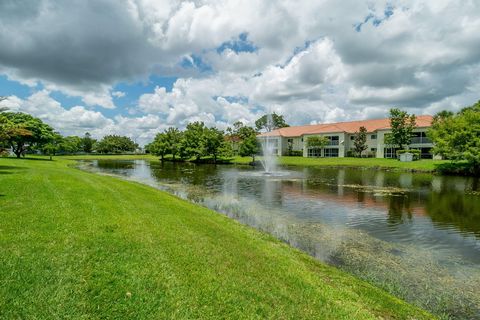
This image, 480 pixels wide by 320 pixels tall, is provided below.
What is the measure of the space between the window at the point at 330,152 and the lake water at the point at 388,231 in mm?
50944

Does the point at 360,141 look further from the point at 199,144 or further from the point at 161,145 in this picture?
the point at 161,145

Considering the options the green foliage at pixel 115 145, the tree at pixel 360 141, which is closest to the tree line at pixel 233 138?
the tree at pixel 360 141

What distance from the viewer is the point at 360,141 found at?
67750 millimetres

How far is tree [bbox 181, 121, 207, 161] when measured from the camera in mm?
68312

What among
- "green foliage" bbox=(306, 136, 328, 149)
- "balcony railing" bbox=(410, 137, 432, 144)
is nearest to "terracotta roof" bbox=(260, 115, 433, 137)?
"balcony railing" bbox=(410, 137, 432, 144)

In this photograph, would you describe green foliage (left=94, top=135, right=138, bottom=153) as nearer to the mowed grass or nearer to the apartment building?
the apartment building

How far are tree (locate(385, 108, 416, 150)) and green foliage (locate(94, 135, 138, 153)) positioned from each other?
11183cm

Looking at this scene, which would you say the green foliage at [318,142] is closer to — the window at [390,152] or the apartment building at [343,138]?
the apartment building at [343,138]

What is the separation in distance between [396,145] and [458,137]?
869 inches

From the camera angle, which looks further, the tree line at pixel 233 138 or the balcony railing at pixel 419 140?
the balcony railing at pixel 419 140

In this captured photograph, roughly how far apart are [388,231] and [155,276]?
1080 centimetres

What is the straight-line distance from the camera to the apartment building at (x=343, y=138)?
6038 cm

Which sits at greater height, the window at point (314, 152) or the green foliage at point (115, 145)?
the green foliage at point (115, 145)

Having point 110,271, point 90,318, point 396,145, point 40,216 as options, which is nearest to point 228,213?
point 40,216
